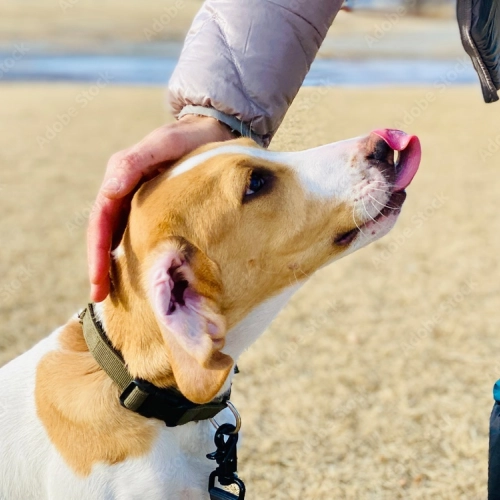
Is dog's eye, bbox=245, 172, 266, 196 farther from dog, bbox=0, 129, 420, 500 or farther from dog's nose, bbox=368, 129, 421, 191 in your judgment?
dog's nose, bbox=368, 129, 421, 191

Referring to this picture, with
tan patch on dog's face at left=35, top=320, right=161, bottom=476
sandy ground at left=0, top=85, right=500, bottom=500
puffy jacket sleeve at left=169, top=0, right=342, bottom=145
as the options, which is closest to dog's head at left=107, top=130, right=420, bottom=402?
tan patch on dog's face at left=35, top=320, right=161, bottom=476

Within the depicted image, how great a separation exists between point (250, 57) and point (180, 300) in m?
0.94

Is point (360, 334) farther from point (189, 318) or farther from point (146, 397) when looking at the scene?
point (189, 318)

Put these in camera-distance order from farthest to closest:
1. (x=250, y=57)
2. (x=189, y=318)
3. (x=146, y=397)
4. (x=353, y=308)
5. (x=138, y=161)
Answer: (x=353, y=308)
(x=250, y=57)
(x=138, y=161)
(x=146, y=397)
(x=189, y=318)

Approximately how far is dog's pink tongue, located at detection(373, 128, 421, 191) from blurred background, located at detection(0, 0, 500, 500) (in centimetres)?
79

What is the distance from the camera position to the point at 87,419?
81.6 inches

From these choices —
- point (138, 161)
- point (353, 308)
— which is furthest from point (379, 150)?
point (353, 308)

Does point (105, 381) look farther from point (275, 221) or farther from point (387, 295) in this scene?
point (387, 295)

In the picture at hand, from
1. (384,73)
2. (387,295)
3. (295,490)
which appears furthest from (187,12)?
(295,490)

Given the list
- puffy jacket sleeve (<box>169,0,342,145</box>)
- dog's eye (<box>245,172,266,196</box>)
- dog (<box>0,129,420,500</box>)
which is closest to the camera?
dog (<box>0,129,420,500</box>)

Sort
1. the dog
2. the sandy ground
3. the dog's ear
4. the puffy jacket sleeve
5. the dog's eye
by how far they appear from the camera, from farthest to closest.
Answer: the sandy ground → the puffy jacket sleeve → the dog's eye → the dog → the dog's ear

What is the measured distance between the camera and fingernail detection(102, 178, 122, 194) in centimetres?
210

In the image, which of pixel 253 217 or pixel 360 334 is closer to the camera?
pixel 253 217

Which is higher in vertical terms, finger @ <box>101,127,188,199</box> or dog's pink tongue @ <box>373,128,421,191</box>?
finger @ <box>101,127,188,199</box>
